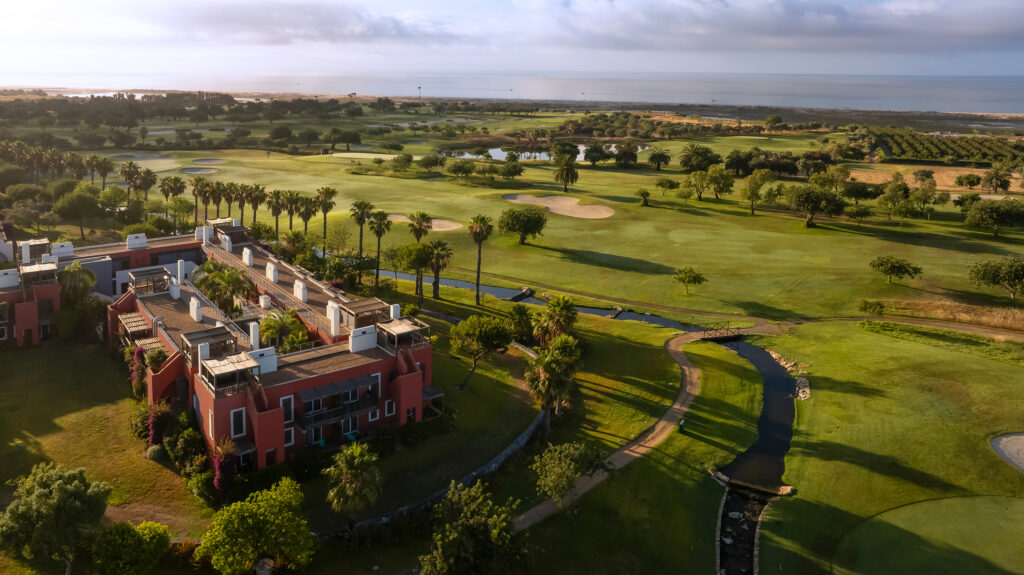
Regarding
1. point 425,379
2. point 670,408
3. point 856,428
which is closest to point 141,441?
point 425,379

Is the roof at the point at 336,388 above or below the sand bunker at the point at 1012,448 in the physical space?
above

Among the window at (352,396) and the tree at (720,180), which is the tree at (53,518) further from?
the tree at (720,180)

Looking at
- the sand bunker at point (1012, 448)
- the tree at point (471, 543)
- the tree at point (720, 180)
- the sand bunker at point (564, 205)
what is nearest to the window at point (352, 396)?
the tree at point (471, 543)

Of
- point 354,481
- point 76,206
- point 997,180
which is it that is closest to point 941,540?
point 354,481

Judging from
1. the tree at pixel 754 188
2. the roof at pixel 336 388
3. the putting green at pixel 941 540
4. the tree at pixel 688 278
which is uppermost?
the tree at pixel 754 188

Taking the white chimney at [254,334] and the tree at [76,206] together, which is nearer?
the white chimney at [254,334]
